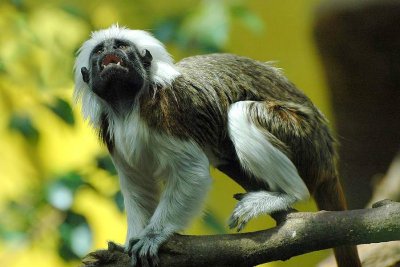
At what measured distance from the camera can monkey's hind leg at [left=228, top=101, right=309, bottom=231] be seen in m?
3.30

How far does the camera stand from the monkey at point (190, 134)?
126 inches

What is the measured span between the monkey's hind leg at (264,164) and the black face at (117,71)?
490 mm

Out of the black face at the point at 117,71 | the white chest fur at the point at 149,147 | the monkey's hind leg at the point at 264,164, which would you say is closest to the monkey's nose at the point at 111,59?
the black face at the point at 117,71

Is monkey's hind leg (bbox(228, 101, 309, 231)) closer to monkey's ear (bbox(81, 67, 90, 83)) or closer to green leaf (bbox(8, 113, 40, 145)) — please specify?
monkey's ear (bbox(81, 67, 90, 83))

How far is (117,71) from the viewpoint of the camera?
3174 millimetres

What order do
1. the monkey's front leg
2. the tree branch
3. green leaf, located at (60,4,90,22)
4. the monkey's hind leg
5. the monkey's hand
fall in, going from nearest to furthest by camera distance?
the tree branch, the monkey's hand, the monkey's front leg, the monkey's hind leg, green leaf, located at (60,4,90,22)

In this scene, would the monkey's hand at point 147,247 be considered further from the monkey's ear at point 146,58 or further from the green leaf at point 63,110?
the green leaf at point 63,110

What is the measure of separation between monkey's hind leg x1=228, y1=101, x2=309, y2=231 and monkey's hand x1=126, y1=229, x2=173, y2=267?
1.35 feet

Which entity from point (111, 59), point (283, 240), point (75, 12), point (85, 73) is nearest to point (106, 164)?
point (75, 12)

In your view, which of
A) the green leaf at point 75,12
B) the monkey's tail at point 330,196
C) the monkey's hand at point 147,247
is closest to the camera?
the monkey's hand at point 147,247

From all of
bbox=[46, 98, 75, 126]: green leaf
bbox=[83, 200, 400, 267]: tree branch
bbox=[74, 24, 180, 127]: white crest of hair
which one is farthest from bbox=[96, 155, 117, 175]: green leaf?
bbox=[83, 200, 400, 267]: tree branch

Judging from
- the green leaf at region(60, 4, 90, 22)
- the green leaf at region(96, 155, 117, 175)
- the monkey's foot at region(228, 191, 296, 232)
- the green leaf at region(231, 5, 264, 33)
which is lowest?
the monkey's foot at region(228, 191, 296, 232)

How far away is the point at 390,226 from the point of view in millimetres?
2734

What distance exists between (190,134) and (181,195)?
288 mm
